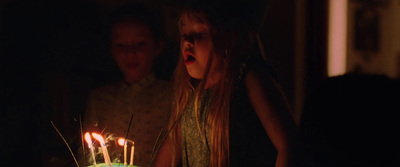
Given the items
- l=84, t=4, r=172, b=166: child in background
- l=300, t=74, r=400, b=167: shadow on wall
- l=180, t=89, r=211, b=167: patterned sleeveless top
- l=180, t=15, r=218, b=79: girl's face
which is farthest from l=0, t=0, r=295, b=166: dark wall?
l=300, t=74, r=400, b=167: shadow on wall

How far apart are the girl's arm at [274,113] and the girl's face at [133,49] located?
0.35 metres

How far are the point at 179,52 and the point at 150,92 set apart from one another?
152 millimetres

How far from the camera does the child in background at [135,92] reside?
1.29m

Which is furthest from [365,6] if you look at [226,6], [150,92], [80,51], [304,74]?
[80,51]

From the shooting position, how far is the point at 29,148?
1.28 metres

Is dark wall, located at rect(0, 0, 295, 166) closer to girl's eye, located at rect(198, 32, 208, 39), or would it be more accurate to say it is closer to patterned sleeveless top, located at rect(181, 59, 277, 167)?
girl's eye, located at rect(198, 32, 208, 39)

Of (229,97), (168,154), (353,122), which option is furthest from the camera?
(168,154)

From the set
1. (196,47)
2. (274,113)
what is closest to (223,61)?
(196,47)

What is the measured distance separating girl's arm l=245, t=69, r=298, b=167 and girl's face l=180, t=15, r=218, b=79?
0.13 m

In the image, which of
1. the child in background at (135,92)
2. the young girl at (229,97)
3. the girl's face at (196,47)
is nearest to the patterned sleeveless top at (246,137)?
the young girl at (229,97)

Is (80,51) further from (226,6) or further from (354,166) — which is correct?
(354,166)

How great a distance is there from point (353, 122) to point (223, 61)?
36cm

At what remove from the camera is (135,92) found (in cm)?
130

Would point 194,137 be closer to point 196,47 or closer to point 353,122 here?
point 196,47
